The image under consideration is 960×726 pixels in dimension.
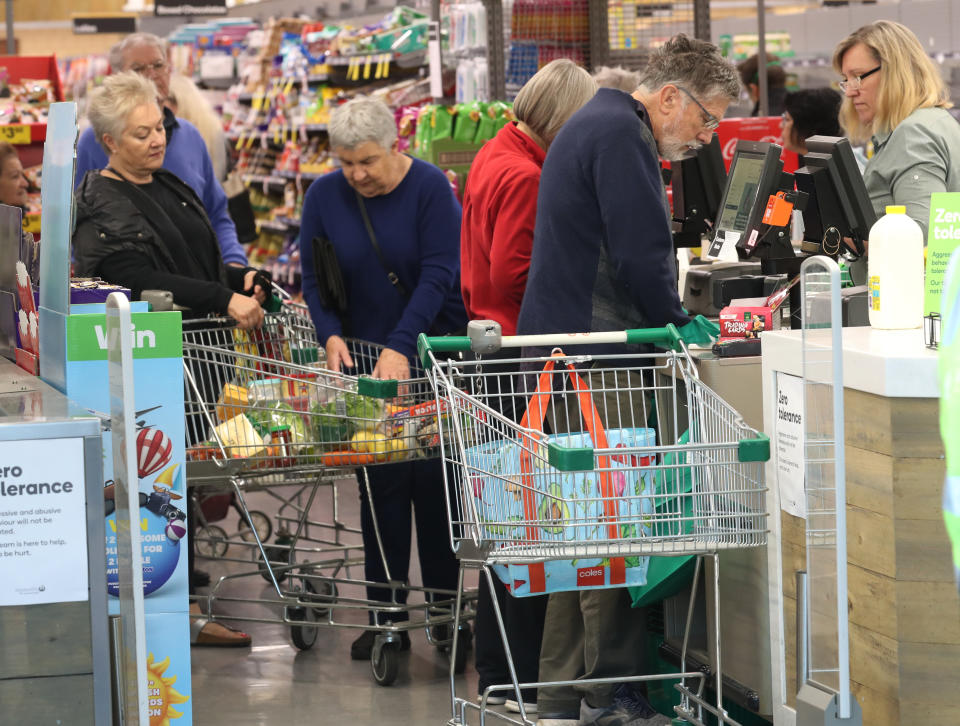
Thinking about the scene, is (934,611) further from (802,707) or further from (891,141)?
(891,141)

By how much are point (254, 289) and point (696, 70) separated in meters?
1.94

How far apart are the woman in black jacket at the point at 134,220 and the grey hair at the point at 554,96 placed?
4.00ft

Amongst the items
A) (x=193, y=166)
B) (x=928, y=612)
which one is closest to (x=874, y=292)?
(x=928, y=612)

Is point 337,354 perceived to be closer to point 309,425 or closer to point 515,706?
point 309,425

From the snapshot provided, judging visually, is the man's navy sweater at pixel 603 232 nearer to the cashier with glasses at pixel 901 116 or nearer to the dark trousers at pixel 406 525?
the cashier with glasses at pixel 901 116

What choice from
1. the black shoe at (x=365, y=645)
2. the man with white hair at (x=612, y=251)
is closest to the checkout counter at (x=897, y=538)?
the man with white hair at (x=612, y=251)

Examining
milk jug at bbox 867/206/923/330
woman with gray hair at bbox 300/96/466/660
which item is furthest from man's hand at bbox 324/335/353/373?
milk jug at bbox 867/206/923/330

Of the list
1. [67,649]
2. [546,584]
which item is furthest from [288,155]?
[67,649]

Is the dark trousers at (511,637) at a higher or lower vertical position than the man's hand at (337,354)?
lower

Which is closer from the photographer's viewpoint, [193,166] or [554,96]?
[554,96]

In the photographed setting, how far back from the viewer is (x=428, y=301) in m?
4.50

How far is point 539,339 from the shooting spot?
131 inches

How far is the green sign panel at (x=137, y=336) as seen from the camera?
109 inches

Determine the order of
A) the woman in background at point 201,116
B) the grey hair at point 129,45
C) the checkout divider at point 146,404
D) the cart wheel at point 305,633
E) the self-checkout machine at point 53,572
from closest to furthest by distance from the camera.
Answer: the self-checkout machine at point 53,572 → the checkout divider at point 146,404 → the cart wheel at point 305,633 → the grey hair at point 129,45 → the woman in background at point 201,116
